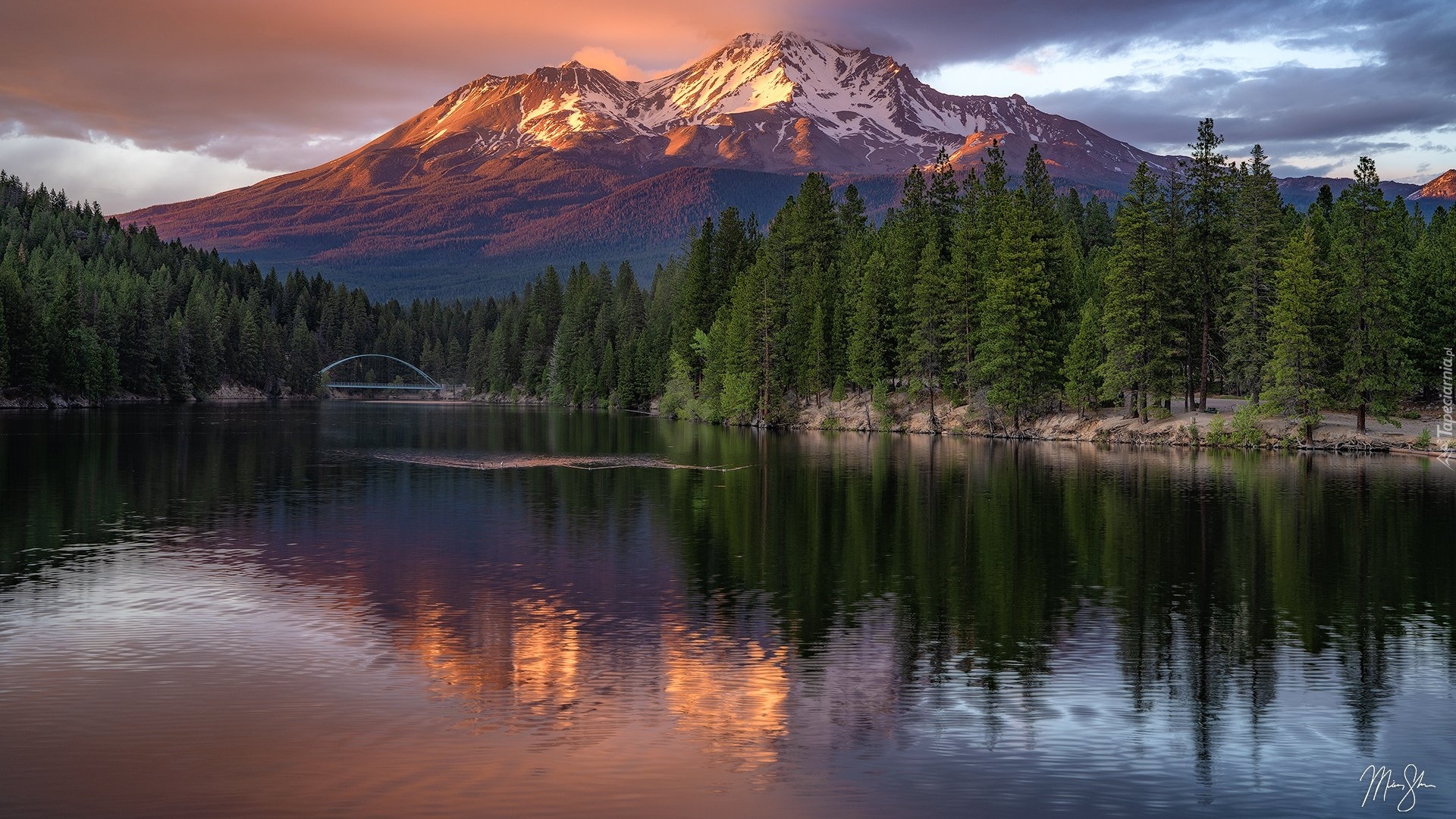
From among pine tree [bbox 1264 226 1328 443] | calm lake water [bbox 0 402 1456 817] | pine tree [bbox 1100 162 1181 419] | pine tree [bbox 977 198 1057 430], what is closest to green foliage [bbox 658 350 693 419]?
pine tree [bbox 977 198 1057 430]

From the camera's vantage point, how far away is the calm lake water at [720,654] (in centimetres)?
1584

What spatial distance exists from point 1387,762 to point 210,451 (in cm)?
7287

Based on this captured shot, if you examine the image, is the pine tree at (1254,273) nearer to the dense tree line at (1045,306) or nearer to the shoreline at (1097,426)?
the dense tree line at (1045,306)

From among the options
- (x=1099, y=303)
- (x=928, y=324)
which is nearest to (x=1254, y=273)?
(x=1099, y=303)

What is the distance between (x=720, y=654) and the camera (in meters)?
22.7

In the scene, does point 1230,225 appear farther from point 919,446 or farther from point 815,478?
point 815,478
